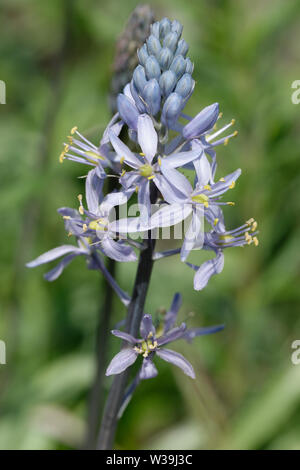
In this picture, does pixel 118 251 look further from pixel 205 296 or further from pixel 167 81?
pixel 205 296

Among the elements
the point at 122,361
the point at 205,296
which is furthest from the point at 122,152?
the point at 205,296

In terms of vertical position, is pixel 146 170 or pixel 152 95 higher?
pixel 152 95

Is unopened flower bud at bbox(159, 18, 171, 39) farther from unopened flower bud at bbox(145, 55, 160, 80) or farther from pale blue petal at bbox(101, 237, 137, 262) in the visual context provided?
pale blue petal at bbox(101, 237, 137, 262)

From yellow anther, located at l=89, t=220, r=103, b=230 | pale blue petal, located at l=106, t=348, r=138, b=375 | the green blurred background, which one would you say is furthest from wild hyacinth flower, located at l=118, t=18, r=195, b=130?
the green blurred background

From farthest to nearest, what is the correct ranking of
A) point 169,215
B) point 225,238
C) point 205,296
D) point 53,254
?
point 205,296 < point 53,254 < point 225,238 < point 169,215

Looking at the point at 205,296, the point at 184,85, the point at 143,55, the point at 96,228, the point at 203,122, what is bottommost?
the point at 96,228

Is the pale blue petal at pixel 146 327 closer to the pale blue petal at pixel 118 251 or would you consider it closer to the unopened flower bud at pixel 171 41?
the pale blue petal at pixel 118 251

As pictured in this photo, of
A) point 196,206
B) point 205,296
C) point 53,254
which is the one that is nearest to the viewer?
point 196,206

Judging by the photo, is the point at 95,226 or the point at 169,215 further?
the point at 95,226

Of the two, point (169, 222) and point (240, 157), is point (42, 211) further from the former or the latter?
point (169, 222)
